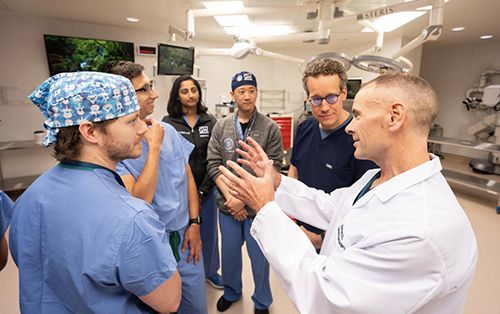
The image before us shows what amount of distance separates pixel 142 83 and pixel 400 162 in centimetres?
119

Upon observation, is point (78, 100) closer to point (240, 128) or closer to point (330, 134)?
point (330, 134)

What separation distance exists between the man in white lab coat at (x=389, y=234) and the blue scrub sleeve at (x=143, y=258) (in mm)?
297

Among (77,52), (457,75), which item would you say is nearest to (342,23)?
(77,52)

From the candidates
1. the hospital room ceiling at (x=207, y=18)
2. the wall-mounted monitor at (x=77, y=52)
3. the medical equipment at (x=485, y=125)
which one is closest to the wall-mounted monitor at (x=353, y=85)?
the hospital room ceiling at (x=207, y=18)

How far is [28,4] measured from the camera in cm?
333

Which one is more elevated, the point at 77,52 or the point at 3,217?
the point at 77,52

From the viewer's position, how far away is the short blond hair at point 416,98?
2.70ft

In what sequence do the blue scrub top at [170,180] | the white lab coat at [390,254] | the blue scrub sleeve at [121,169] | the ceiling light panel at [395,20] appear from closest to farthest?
the white lab coat at [390,254], the blue scrub sleeve at [121,169], the blue scrub top at [170,180], the ceiling light panel at [395,20]

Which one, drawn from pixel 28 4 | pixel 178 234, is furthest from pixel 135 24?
pixel 178 234

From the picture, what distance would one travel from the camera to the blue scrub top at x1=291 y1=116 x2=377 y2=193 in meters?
1.47

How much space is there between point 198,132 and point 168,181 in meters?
0.85

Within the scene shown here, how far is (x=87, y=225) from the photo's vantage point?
0.76 metres

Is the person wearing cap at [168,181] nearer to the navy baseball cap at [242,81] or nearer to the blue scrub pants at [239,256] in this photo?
the blue scrub pants at [239,256]

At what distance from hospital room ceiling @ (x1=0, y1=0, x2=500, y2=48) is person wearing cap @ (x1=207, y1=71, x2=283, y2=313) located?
143cm
